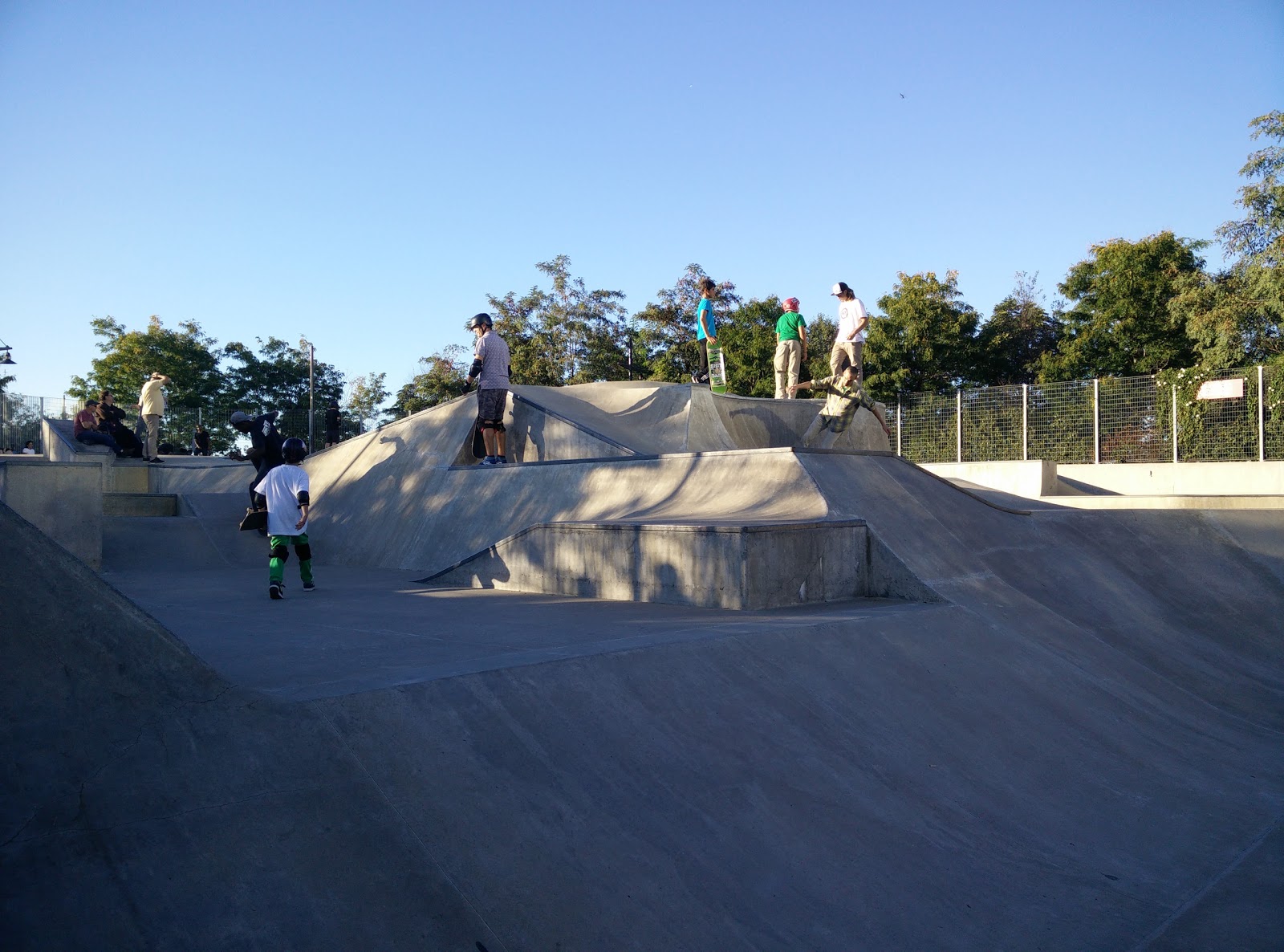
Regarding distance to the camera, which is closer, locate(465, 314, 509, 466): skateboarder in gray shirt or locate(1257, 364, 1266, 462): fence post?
locate(465, 314, 509, 466): skateboarder in gray shirt

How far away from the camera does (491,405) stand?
11.9 m

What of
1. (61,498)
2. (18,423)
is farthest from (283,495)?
(18,423)

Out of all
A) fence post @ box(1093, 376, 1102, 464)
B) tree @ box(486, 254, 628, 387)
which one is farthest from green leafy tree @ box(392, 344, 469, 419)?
fence post @ box(1093, 376, 1102, 464)

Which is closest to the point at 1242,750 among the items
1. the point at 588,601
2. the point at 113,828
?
the point at 588,601

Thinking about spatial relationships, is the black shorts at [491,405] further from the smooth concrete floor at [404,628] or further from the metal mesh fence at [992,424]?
the metal mesh fence at [992,424]

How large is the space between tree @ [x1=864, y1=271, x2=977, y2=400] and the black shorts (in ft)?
77.8

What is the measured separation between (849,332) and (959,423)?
12043 millimetres

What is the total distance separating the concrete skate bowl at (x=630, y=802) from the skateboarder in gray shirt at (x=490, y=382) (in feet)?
22.8

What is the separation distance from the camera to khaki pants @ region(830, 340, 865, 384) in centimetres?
1125

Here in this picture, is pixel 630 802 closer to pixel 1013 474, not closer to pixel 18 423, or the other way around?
pixel 1013 474

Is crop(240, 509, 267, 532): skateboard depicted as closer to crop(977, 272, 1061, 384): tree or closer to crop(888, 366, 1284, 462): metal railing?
crop(888, 366, 1284, 462): metal railing

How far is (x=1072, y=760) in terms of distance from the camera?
5066 millimetres

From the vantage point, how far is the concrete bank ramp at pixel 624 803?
103 inches

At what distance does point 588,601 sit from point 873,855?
3.96 meters
